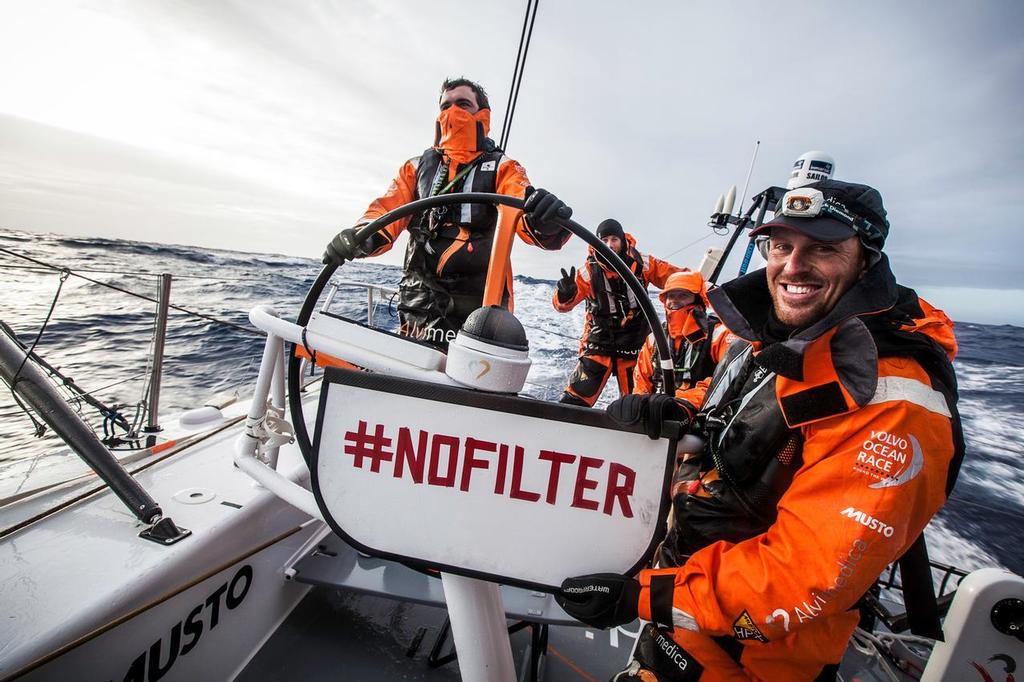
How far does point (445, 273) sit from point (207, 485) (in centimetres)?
154

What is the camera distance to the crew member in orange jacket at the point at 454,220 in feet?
8.02

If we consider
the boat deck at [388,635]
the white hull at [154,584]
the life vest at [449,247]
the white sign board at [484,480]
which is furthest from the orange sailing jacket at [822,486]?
the life vest at [449,247]

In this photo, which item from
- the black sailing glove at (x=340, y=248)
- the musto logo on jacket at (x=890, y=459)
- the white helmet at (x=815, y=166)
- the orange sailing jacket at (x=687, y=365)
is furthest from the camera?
the white helmet at (x=815, y=166)

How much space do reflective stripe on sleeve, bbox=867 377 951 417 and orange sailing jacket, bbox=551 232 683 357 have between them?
3.73 meters

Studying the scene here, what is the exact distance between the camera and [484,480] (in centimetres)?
81

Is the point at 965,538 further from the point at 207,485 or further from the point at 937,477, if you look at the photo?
the point at 207,485

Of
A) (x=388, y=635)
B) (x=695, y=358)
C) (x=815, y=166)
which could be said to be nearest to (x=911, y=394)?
(x=388, y=635)

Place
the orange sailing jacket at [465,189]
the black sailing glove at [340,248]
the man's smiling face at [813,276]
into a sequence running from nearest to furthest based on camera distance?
the black sailing glove at [340,248]
the man's smiling face at [813,276]
the orange sailing jacket at [465,189]

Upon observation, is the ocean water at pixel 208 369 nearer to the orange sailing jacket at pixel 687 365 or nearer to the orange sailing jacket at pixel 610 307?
the orange sailing jacket at pixel 610 307

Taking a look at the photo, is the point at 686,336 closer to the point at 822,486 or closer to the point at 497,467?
the point at 822,486

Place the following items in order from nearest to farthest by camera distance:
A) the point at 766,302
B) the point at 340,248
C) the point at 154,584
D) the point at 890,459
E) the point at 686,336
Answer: the point at 890,459 → the point at 340,248 → the point at 154,584 → the point at 766,302 → the point at 686,336

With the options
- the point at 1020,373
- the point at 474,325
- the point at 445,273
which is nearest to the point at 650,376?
the point at 445,273

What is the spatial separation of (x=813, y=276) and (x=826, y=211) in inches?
7.2

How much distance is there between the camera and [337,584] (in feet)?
5.83
